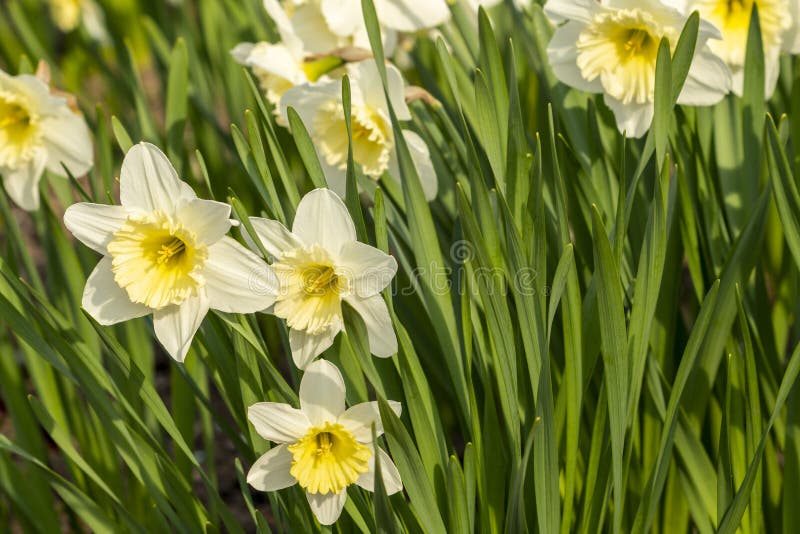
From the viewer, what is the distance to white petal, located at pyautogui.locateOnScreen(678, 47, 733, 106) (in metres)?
1.29

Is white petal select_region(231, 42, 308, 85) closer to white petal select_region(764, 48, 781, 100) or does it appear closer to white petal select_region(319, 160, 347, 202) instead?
white petal select_region(319, 160, 347, 202)

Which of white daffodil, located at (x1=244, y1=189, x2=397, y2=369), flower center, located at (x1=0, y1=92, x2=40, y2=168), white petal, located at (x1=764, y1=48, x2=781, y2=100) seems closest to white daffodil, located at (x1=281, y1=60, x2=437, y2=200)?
white daffodil, located at (x1=244, y1=189, x2=397, y2=369)

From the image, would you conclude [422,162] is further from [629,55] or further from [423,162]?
[629,55]

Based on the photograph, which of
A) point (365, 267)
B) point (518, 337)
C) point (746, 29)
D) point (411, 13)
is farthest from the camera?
point (411, 13)

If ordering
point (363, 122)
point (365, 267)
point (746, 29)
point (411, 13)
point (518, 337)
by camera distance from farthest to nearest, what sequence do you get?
point (411, 13) < point (746, 29) < point (363, 122) < point (518, 337) < point (365, 267)

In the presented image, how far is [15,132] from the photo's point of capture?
157cm

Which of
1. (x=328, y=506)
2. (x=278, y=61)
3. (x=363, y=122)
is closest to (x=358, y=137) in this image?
(x=363, y=122)

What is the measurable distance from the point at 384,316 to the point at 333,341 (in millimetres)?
99

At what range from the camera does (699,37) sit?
1.25 meters

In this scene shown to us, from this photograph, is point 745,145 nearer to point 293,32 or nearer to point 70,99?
point 293,32

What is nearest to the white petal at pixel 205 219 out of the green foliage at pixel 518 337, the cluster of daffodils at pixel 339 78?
the green foliage at pixel 518 337

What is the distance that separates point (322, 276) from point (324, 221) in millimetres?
77

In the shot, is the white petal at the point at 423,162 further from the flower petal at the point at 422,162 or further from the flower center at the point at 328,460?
the flower center at the point at 328,460

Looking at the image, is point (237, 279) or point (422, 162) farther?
point (422, 162)
